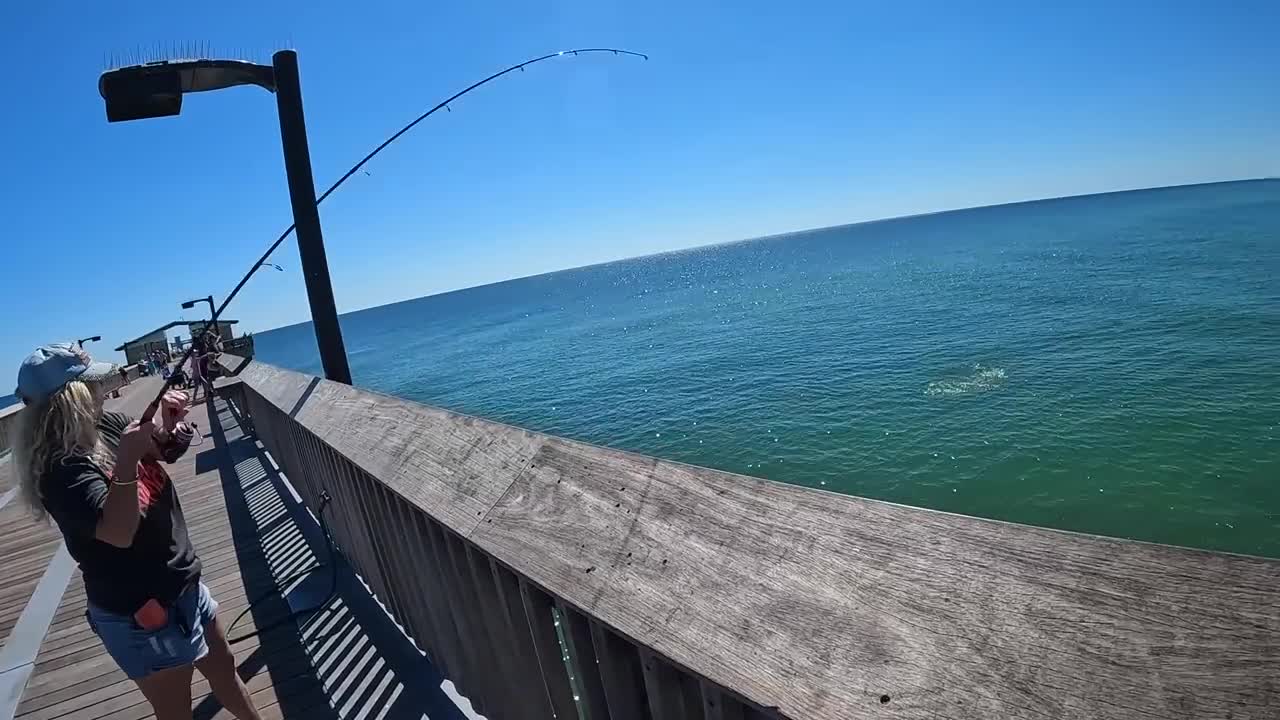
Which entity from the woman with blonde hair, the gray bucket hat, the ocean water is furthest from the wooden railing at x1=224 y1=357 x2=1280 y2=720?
the ocean water

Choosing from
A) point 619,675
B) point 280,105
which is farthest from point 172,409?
point 280,105

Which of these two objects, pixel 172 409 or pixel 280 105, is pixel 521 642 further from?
pixel 280 105

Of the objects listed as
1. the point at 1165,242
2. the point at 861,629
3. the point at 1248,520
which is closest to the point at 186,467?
the point at 861,629

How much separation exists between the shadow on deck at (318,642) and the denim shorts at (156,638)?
762 mm

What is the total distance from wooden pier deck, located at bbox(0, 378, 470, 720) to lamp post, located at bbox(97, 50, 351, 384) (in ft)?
4.96

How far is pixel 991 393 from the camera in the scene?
2317 cm

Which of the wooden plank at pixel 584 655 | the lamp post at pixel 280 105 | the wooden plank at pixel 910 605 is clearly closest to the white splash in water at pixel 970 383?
the lamp post at pixel 280 105

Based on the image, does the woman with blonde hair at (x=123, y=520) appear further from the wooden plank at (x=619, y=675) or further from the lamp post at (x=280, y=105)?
the wooden plank at (x=619, y=675)

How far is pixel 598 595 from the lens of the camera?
1.20m

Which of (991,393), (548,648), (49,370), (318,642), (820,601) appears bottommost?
(991,393)

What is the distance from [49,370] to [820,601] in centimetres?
277

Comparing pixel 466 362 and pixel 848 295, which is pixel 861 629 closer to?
pixel 466 362

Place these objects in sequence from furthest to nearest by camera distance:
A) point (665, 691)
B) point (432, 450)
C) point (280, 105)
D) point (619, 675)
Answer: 1. point (280, 105)
2. point (432, 450)
3. point (619, 675)
4. point (665, 691)

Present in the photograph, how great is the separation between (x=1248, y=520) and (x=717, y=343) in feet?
105
